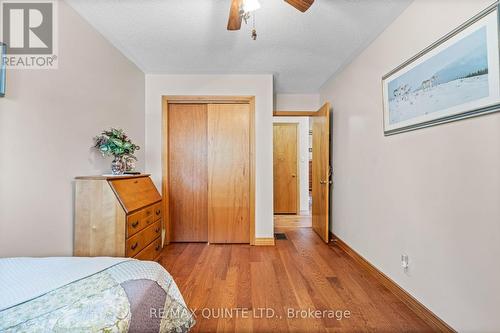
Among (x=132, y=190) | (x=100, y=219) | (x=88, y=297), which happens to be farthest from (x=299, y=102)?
(x=88, y=297)

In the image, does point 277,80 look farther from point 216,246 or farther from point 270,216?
point 216,246

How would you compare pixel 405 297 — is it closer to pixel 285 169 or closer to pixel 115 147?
pixel 115 147

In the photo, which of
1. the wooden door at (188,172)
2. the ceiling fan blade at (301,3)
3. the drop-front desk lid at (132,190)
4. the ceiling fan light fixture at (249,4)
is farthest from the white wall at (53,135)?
the ceiling fan blade at (301,3)

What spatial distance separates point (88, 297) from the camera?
86 cm

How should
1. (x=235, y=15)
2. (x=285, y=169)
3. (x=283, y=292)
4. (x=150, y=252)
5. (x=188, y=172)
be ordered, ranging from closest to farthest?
(x=235, y=15) < (x=283, y=292) < (x=150, y=252) < (x=188, y=172) < (x=285, y=169)

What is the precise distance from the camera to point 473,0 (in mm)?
1323

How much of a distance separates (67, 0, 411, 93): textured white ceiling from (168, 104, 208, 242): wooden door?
Answer: 64cm

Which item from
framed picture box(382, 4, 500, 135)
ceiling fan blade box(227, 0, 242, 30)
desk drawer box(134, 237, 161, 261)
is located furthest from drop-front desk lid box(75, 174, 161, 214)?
framed picture box(382, 4, 500, 135)

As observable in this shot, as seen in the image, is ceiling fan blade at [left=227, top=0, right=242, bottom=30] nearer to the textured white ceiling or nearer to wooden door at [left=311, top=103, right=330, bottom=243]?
the textured white ceiling

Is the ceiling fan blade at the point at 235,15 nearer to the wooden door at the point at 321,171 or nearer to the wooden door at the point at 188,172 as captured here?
the wooden door at the point at 188,172

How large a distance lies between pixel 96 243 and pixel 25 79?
A: 128 cm

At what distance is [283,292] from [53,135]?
2.23 metres

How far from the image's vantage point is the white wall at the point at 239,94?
327cm

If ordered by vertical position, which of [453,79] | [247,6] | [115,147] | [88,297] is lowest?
[88,297]
